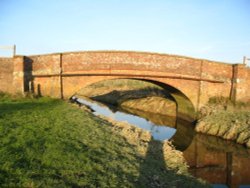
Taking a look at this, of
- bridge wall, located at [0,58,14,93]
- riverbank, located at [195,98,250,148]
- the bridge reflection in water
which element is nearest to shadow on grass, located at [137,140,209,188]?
the bridge reflection in water

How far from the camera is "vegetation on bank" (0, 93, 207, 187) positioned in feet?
18.0

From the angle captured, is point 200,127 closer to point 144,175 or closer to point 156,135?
point 156,135

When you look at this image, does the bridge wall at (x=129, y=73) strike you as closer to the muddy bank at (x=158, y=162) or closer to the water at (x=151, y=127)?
the water at (x=151, y=127)

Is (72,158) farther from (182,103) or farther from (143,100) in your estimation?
(143,100)

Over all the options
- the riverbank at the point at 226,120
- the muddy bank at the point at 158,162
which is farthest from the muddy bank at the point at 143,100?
the muddy bank at the point at 158,162

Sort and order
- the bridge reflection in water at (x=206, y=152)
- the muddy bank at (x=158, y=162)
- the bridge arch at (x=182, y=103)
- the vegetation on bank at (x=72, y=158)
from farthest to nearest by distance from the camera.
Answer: the bridge arch at (x=182, y=103) → the bridge reflection in water at (x=206, y=152) → the muddy bank at (x=158, y=162) → the vegetation on bank at (x=72, y=158)

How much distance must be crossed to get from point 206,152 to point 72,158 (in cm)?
968

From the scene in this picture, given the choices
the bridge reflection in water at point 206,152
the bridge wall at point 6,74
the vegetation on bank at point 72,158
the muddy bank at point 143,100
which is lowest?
the bridge reflection in water at point 206,152

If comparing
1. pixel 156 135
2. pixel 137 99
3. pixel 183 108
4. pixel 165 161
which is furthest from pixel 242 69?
pixel 165 161

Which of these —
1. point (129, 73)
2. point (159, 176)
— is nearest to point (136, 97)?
point (129, 73)

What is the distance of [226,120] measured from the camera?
17.2m

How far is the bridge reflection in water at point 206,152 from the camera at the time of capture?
422 inches

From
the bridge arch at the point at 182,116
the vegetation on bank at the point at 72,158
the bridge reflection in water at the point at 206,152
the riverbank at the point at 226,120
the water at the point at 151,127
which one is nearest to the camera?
the vegetation on bank at the point at 72,158

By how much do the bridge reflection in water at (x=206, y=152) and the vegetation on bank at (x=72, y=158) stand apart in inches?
84.7
